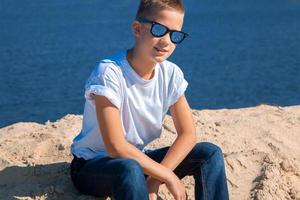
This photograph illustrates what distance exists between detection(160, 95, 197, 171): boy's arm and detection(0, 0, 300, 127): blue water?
5.21 metres

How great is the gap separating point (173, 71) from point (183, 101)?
0.62 ft

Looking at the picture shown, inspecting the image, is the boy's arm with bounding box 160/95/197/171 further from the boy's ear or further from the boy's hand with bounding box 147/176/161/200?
the boy's ear

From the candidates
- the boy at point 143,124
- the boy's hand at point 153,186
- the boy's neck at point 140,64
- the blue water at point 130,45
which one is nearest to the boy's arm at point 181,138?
the boy at point 143,124

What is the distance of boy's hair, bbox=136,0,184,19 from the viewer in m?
3.37

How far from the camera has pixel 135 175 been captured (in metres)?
3.15

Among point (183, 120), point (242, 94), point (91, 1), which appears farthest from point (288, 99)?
point (91, 1)

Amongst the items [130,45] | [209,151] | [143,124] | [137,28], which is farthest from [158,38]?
[130,45]

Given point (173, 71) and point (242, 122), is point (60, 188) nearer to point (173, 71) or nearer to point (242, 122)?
point (173, 71)

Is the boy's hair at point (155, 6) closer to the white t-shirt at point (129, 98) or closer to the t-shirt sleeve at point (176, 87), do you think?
the white t-shirt at point (129, 98)

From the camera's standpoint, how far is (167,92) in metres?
3.62

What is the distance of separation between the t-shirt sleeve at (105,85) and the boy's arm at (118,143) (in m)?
0.03

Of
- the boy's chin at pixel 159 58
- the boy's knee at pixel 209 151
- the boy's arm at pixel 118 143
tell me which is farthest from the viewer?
the boy's knee at pixel 209 151

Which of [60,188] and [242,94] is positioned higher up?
[60,188]

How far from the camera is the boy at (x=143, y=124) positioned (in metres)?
3.32
